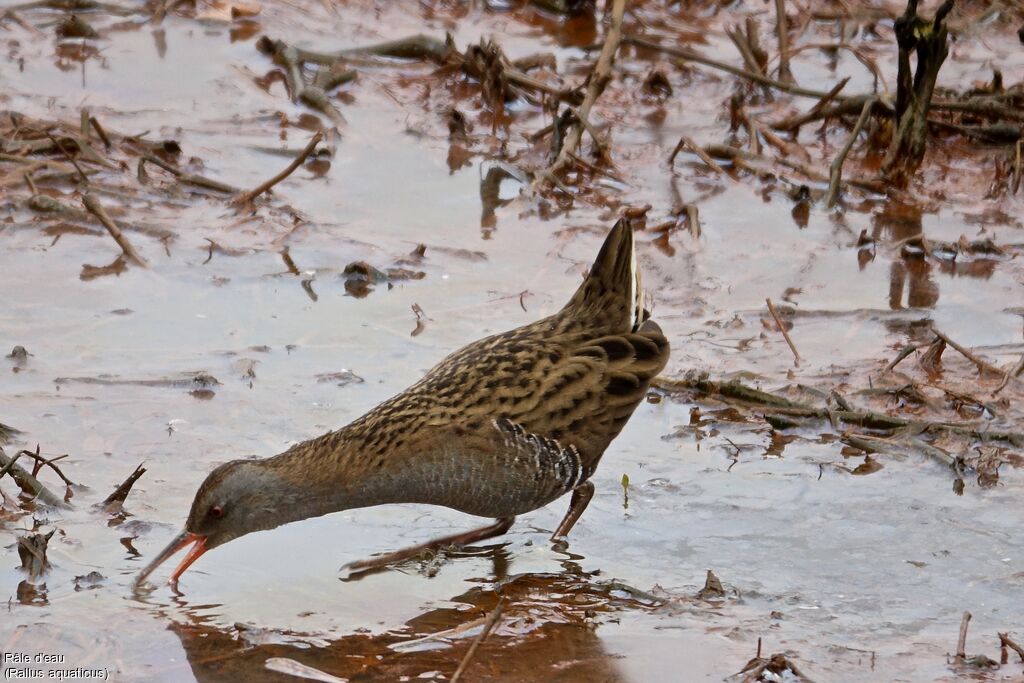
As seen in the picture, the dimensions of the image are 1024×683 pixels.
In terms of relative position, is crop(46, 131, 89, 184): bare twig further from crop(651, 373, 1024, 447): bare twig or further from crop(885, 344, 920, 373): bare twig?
crop(885, 344, 920, 373): bare twig

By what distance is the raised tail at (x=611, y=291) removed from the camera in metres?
5.11

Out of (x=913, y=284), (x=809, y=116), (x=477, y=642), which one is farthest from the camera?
(x=809, y=116)

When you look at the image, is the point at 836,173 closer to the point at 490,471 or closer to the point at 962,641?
the point at 490,471

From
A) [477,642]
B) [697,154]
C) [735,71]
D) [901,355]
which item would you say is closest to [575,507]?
[477,642]

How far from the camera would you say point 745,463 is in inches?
218

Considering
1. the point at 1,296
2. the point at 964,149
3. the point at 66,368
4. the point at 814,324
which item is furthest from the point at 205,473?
the point at 964,149

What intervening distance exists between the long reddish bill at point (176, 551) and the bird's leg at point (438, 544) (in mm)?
461

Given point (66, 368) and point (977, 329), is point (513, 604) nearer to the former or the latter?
point (66, 368)

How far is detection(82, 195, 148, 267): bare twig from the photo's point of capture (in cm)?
659

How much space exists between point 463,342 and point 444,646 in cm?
207

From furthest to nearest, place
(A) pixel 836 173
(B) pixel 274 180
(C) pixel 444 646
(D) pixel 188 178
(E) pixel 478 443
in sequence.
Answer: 1. (A) pixel 836 173
2. (D) pixel 188 178
3. (B) pixel 274 180
4. (E) pixel 478 443
5. (C) pixel 444 646

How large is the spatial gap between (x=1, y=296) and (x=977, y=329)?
4.17 m

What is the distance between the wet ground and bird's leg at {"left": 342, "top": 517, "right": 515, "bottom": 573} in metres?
0.05

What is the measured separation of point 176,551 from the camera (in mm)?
4523
